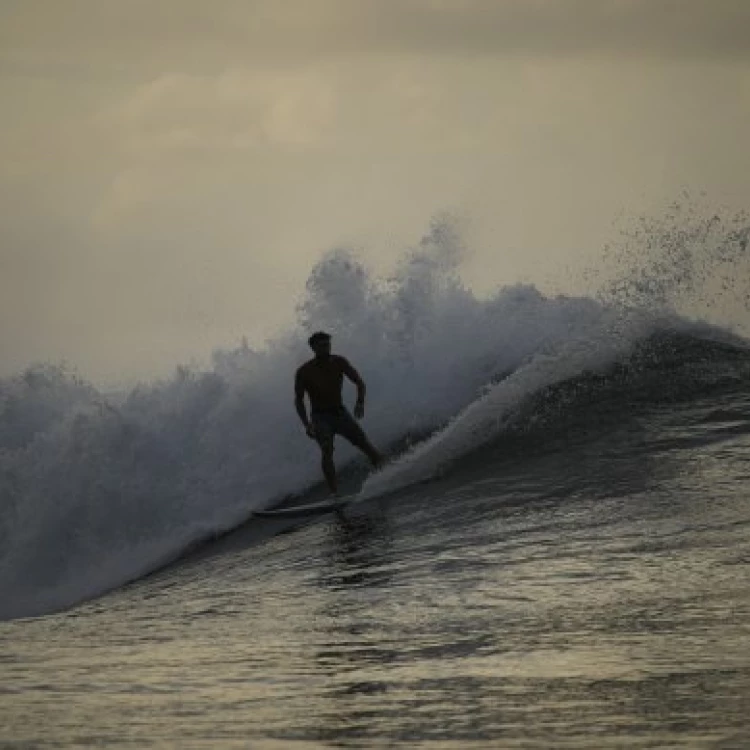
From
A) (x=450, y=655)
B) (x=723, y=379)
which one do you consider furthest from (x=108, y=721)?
(x=723, y=379)

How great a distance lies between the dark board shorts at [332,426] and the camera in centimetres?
1565

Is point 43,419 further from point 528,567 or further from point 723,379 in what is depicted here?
point 528,567

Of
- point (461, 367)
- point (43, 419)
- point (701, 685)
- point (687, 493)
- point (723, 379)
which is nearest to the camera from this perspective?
point (701, 685)

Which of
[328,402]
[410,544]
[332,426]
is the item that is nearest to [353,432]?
[332,426]

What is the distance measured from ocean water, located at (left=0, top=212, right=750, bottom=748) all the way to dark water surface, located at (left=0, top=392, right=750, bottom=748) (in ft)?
0.09

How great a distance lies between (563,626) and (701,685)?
1632 mm

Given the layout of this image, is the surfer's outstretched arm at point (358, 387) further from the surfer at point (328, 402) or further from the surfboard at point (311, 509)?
the surfboard at point (311, 509)

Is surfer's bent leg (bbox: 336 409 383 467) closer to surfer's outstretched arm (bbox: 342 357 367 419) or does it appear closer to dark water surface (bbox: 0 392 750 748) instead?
surfer's outstretched arm (bbox: 342 357 367 419)

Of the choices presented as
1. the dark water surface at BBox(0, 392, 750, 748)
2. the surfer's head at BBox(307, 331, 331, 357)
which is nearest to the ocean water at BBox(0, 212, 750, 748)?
the dark water surface at BBox(0, 392, 750, 748)

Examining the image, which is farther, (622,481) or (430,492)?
(430,492)

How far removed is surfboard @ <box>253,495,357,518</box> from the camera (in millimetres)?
15195

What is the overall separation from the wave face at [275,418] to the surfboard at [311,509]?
336mm

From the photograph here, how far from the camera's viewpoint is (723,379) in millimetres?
17875

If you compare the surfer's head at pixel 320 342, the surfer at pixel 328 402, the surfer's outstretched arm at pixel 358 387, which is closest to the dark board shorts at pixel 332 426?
the surfer at pixel 328 402
